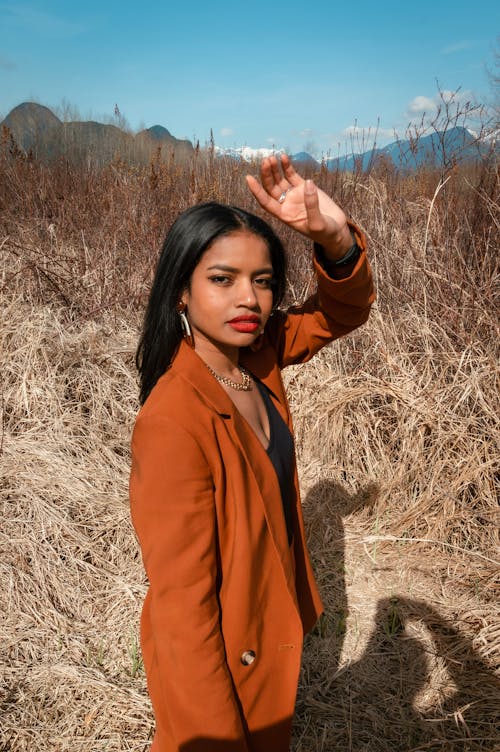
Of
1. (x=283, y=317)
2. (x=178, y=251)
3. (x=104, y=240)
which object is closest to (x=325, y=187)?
(x=104, y=240)

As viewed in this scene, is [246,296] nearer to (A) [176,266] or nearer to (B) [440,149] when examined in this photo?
(A) [176,266]

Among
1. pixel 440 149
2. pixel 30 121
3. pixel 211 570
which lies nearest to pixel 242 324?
pixel 211 570

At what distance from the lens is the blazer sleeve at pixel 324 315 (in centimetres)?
125

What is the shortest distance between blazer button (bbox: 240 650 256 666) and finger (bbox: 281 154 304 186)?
0.97m

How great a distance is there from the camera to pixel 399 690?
2.04 metres

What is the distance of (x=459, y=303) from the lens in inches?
118

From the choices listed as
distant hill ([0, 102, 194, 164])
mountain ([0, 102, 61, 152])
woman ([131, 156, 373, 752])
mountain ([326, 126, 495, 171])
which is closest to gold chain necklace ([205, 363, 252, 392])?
woman ([131, 156, 373, 752])

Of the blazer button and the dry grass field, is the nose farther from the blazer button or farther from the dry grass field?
the dry grass field

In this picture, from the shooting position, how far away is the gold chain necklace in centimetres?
125

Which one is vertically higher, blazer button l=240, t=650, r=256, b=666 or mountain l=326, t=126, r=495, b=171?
mountain l=326, t=126, r=495, b=171

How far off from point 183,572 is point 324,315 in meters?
0.76

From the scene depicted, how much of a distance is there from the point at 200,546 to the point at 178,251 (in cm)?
58

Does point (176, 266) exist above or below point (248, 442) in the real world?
above

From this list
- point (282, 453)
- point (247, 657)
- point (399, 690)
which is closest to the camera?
point (247, 657)
